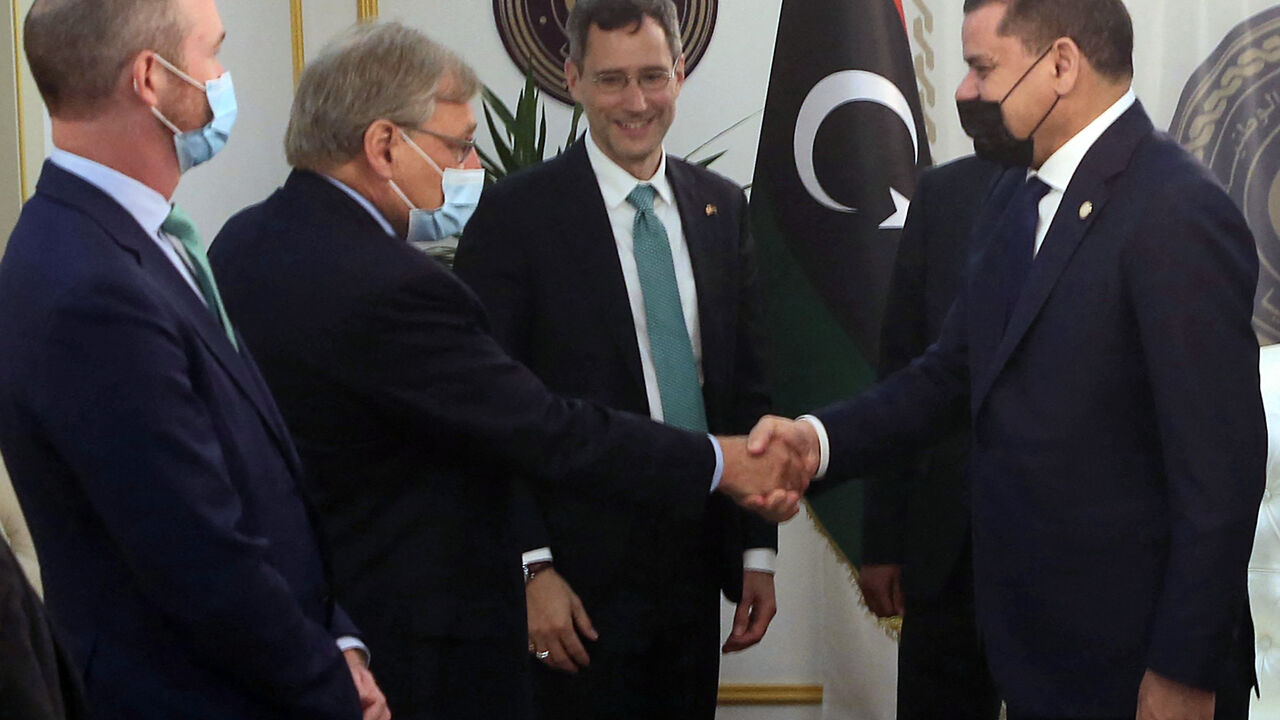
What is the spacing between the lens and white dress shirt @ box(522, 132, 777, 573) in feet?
8.24

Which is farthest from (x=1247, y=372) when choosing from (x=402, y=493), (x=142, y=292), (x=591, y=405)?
(x=142, y=292)

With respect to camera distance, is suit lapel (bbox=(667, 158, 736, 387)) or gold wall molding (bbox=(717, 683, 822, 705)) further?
gold wall molding (bbox=(717, 683, 822, 705))

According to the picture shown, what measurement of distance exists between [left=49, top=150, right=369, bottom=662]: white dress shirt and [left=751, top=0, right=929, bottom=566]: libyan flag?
2.09 m

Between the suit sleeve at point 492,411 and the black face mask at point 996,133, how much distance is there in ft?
2.19

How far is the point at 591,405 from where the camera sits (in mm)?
2199

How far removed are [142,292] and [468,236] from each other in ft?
3.83

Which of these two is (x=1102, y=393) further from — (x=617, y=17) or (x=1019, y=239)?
(x=617, y=17)

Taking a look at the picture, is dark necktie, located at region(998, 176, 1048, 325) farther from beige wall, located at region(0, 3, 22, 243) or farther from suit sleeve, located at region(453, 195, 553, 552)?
beige wall, located at region(0, 3, 22, 243)

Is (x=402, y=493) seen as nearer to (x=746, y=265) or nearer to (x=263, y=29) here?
(x=746, y=265)

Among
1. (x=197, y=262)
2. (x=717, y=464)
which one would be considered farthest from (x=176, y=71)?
(x=717, y=464)

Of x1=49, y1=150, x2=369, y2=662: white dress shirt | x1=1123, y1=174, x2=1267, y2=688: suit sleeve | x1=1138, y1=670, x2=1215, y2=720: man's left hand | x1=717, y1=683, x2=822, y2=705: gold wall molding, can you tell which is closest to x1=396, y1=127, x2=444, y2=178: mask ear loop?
x1=49, y1=150, x2=369, y2=662: white dress shirt

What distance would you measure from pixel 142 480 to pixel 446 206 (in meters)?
0.81

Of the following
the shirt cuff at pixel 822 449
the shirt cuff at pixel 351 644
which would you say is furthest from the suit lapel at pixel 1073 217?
the shirt cuff at pixel 351 644

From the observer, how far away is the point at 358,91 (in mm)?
1949
